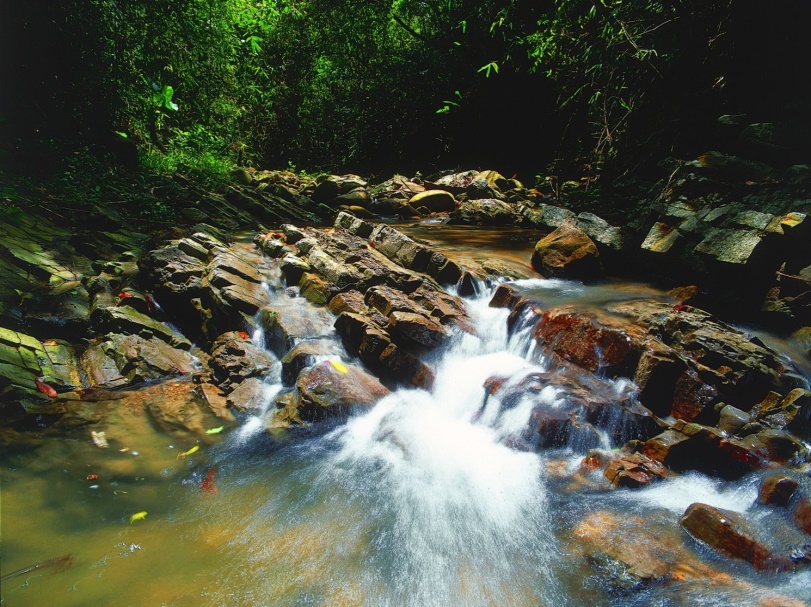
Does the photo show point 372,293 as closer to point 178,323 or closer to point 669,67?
point 178,323

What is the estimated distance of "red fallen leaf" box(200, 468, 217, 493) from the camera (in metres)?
3.59

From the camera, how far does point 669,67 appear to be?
31.0ft

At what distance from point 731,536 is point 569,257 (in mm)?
5439

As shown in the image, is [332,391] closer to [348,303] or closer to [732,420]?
[348,303]

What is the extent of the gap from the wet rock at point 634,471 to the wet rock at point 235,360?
13.7ft

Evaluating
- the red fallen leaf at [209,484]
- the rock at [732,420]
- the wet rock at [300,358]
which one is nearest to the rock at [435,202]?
the wet rock at [300,358]

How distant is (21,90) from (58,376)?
6.71 metres

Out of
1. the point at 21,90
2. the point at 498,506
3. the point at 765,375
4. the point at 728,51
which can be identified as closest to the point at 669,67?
the point at 728,51

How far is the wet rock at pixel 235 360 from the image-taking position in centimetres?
537

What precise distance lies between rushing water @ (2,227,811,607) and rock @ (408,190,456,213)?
10382 millimetres

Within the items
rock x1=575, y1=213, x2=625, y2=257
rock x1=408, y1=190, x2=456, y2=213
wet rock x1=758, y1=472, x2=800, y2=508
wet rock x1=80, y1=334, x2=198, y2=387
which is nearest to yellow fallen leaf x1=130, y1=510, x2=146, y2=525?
wet rock x1=80, y1=334, x2=198, y2=387

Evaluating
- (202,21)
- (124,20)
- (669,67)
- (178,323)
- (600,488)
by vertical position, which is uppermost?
(669,67)

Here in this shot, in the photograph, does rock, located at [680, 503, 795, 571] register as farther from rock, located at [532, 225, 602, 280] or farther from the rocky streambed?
rock, located at [532, 225, 602, 280]

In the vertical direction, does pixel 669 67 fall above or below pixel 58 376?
above
